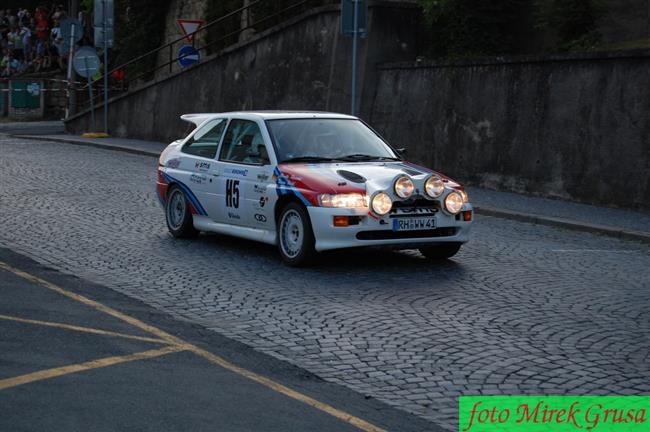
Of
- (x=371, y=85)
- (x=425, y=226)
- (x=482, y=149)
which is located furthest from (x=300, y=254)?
(x=371, y=85)

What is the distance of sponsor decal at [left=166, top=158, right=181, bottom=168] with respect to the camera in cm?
1361

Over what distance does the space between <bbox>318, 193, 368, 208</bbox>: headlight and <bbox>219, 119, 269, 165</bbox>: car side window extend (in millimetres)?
1174

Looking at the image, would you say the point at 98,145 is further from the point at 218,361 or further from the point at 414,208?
the point at 218,361

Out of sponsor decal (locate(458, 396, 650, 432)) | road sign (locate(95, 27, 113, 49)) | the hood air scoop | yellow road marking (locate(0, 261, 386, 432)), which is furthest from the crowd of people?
sponsor decal (locate(458, 396, 650, 432))

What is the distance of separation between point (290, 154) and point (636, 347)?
4.86m

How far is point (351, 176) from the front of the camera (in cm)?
1130

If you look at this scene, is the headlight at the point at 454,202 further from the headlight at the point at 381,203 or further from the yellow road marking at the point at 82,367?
the yellow road marking at the point at 82,367

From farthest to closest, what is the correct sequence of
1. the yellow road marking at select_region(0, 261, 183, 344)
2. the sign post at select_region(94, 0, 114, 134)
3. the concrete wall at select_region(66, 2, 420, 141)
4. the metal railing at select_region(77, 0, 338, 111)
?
the sign post at select_region(94, 0, 114, 134) → the metal railing at select_region(77, 0, 338, 111) → the concrete wall at select_region(66, 2, 420, 141) → the yellow road marking at select_region(0, 261, 183, 344)

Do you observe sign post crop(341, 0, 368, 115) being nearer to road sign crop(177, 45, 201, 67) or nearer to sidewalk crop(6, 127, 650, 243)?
sidewalk crop(6, 127, 650, 243)

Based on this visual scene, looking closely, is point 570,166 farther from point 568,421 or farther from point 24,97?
point 24,97

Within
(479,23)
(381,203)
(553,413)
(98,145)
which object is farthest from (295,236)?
(98,145)

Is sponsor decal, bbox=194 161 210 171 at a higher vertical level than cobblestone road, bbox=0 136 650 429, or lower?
higher

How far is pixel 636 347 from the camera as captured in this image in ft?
26.6

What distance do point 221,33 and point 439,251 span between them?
23.4 meters
